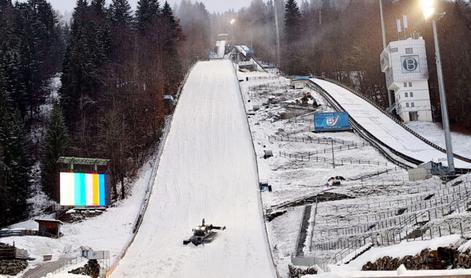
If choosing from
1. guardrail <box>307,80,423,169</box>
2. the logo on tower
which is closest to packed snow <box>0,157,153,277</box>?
guardrail <box>307,80,423,169</box>

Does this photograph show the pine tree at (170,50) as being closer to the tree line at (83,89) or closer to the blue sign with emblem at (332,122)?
the tree line at (83,89)

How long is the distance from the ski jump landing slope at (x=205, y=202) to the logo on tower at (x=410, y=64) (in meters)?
19.9

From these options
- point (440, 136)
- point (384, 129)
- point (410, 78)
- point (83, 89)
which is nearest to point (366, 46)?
point (410, 78)

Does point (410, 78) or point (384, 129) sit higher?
point (410, 78)

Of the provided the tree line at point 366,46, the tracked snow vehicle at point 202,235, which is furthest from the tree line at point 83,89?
the tree line at point 366,46

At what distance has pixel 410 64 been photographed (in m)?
59.5

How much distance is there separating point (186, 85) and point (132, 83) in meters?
12.0

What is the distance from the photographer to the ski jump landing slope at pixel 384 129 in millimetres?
40150

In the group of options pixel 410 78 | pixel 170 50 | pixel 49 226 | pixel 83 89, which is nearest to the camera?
pixel 49 226

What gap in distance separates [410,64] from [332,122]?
17.0 metres

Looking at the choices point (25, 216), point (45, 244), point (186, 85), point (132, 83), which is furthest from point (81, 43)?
point (45, 244)

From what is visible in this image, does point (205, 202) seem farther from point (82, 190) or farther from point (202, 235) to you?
point (82, 190)

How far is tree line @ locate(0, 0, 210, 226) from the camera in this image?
43.9 metres

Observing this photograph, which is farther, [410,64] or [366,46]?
[366,46]
